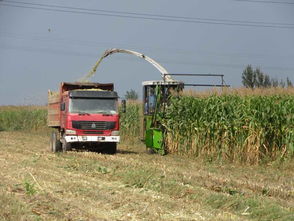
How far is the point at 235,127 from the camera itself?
16.9 metres

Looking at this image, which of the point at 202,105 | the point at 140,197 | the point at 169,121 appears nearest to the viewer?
the point at 140,197

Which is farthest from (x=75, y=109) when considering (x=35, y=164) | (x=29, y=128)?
(x=29, y=128)

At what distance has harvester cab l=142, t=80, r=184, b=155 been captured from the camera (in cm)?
2054

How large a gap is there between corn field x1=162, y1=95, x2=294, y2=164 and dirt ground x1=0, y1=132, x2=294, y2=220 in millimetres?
753

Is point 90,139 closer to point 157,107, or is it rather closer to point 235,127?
point 157,107

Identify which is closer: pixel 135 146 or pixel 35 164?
pixel 35 164

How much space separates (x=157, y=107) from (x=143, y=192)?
431 inches

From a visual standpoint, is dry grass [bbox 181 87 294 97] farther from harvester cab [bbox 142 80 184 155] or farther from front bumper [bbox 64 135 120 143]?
front bumper [bbox 64 135 120 143]

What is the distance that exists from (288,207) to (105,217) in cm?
272

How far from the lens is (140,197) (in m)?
9.44

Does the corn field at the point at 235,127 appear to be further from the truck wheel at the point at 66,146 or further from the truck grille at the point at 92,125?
the truck wheel at the point at 66,146

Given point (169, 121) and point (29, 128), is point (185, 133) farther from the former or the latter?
point (29, 128)

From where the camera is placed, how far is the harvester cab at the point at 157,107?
67.4ft

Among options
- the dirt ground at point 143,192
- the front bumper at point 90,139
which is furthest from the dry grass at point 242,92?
the front bumper at point 90,139
